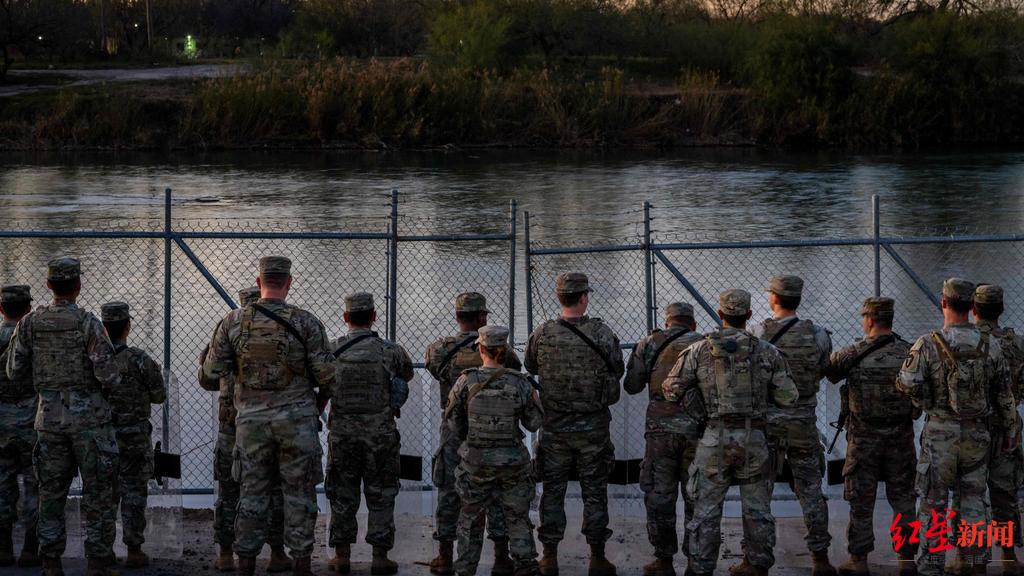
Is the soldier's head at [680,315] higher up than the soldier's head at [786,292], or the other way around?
the soldier's head at [786,292]

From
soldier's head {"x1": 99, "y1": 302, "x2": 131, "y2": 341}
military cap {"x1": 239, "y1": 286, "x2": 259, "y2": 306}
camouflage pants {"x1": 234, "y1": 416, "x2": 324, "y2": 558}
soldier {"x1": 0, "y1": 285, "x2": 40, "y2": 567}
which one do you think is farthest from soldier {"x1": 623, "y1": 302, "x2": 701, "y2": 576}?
soldier {"x1": 0, "y1": 285, "x2": 40, "y2": 567}

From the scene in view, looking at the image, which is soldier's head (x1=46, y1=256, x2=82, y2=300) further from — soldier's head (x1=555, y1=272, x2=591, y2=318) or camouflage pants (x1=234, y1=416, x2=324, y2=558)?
soldier's head (x1=555, y1=272, x2=591, y2=318)

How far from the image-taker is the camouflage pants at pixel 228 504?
752 cm

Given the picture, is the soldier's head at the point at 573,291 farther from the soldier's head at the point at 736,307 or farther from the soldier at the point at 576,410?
the soldier's head at the point at 736,307

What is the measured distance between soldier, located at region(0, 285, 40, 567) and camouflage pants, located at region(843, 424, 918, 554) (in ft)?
15.0

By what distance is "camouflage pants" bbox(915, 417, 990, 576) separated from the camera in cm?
722

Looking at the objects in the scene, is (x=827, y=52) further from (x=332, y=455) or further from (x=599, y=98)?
(x=332, y=455)

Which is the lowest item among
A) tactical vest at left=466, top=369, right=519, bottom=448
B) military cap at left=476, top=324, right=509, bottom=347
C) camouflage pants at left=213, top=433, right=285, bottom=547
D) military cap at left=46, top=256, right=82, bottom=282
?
camouflage pants at left=213, top=433, right=285, bottom=547

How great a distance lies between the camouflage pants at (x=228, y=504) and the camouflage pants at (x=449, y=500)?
88 centimetres

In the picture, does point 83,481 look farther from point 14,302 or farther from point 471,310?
point 471,310

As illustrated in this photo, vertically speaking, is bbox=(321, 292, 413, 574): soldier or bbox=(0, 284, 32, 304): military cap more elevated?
bbox=(0, 284, 32, 304): military cap

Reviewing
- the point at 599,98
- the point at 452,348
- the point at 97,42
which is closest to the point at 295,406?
the point at 452,348

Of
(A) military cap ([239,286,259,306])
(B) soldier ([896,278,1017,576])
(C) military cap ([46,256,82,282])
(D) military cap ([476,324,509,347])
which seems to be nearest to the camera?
(D) military cap ([476,324,509,347])

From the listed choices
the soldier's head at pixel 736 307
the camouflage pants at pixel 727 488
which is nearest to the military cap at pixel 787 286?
the soldier's head at pixel 736 307
